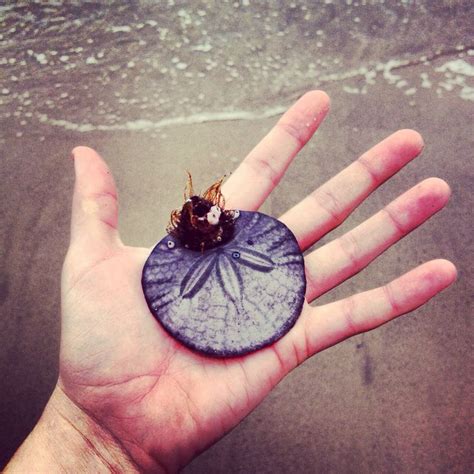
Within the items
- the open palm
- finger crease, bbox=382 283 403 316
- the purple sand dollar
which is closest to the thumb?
the open palm

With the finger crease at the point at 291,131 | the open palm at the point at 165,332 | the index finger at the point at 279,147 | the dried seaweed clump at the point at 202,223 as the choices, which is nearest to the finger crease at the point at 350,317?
the open palm at the point at 165,332

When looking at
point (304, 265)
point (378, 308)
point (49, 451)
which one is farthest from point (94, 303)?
point (378, 308)

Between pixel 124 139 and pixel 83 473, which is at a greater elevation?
pixel 124 139

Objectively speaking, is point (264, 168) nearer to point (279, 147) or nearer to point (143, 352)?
point (279, 147)

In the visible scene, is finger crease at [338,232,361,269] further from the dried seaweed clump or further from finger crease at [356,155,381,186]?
the dried seaweed clump

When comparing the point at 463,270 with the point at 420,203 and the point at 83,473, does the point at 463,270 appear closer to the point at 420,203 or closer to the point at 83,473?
the point at 420,203

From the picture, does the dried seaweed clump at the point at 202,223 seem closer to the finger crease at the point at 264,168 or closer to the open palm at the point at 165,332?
the open palm at the point at 165,332
